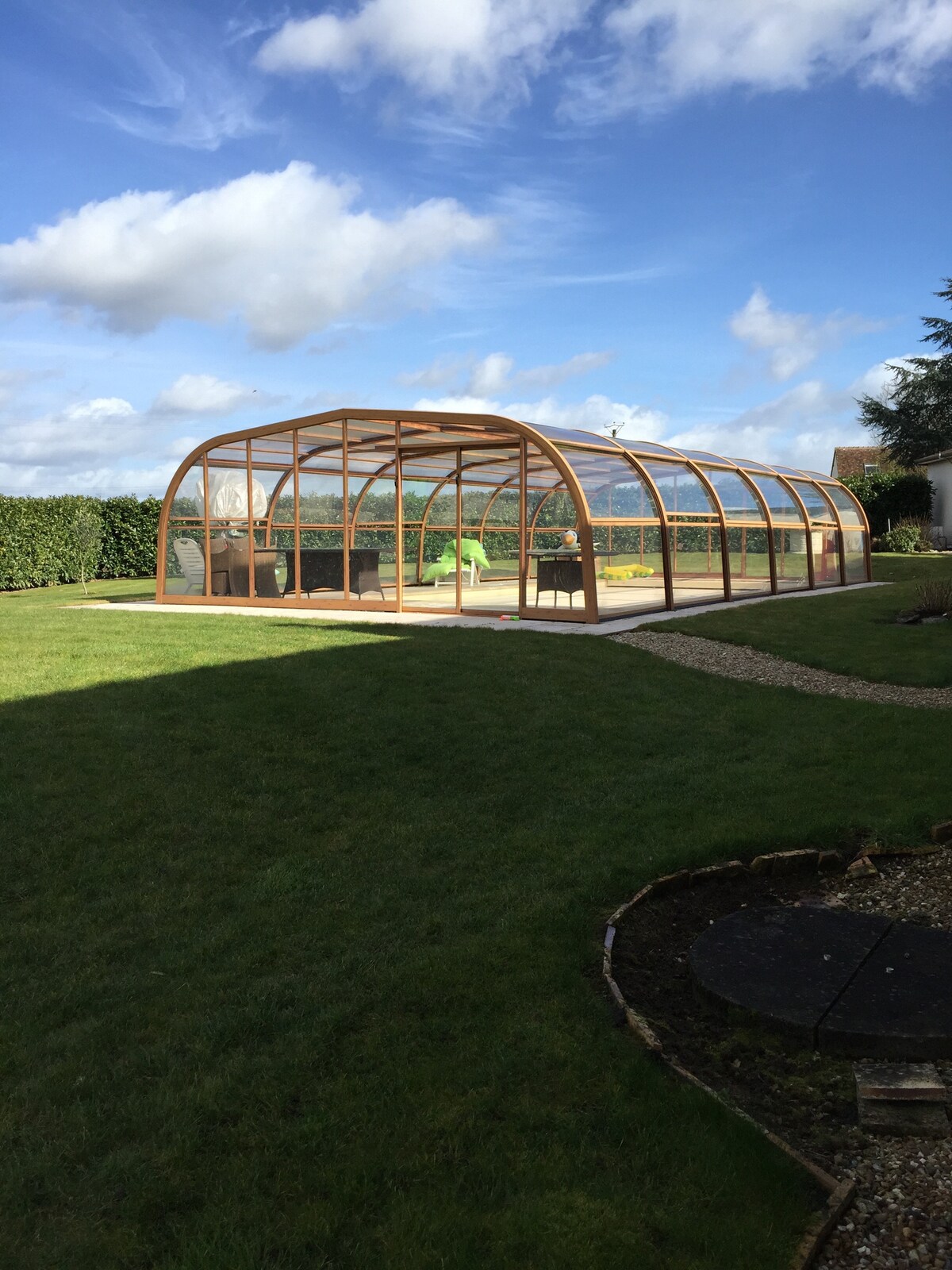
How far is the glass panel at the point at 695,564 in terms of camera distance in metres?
17.0

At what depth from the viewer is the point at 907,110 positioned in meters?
17.5

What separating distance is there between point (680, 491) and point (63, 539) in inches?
607

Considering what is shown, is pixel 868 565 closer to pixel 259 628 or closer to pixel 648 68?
pixel 648 68

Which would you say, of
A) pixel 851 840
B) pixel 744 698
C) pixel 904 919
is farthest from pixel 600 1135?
pixel 744 698

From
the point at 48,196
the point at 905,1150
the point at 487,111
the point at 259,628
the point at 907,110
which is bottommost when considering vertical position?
the point at 905,1150

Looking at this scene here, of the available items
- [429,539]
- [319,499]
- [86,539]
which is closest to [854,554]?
[429,539]

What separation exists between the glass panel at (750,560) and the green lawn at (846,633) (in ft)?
3.83

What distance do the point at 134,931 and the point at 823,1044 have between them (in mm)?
3108

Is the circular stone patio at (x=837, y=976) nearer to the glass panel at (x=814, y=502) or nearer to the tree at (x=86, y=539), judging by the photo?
the glass panel at (x=814, y=502)

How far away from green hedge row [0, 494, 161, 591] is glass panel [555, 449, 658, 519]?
1372 cm

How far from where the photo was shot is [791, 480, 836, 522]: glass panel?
21.4 metres

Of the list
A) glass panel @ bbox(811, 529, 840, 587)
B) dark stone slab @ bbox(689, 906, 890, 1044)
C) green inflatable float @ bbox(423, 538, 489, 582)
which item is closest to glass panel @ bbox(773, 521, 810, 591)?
glass panel @ bbox(811, 529, 840, 587)

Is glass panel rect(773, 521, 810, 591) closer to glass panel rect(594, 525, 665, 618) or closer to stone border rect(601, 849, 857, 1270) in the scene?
glass panel rect(594, 525, 665, 618)

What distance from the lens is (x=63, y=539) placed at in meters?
24.3
